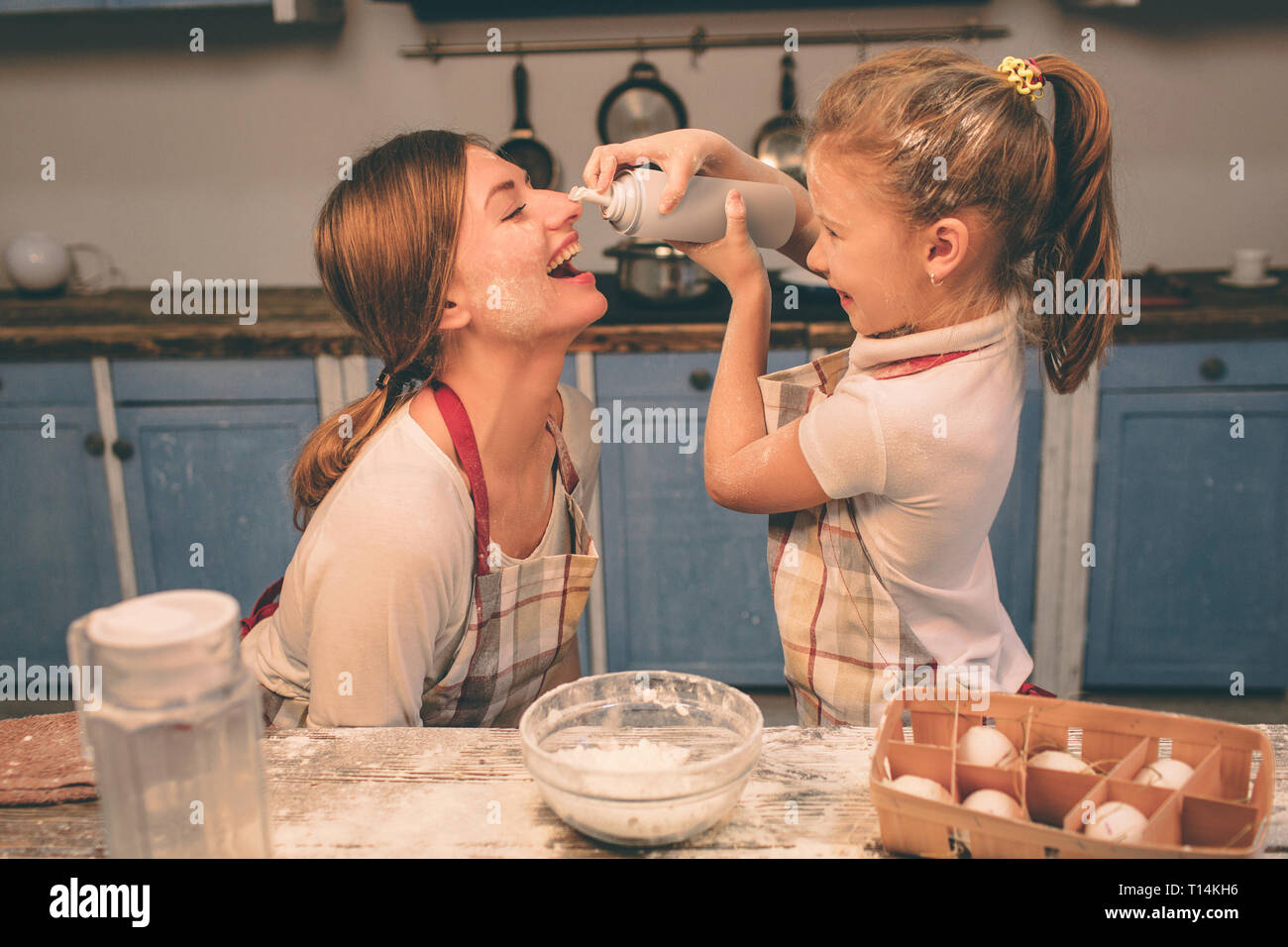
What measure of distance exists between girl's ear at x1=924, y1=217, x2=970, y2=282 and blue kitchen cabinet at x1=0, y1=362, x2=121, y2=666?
2.19 metres

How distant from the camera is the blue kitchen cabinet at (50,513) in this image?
2.58m

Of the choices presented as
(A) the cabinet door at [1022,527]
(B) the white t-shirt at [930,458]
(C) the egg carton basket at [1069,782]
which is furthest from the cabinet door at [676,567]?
(C) the egg carton basket at [1069,782]

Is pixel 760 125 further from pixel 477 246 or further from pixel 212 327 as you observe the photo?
pixel 477 246

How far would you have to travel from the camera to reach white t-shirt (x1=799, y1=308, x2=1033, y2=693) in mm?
1107

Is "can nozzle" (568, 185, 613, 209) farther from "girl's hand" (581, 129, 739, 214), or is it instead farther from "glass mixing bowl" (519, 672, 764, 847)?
"glass mixing bowl" (519, 672, 764, 847)

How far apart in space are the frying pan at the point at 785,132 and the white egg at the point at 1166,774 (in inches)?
92.9

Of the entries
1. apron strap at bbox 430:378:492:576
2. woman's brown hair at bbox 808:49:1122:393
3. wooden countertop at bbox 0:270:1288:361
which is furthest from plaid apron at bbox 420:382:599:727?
wooden countertop at bbox 0:270:1288:361

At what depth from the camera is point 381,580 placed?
1131 mm

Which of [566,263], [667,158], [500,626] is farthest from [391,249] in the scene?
[500,626]

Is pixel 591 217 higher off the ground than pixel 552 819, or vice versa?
pixel 591 217

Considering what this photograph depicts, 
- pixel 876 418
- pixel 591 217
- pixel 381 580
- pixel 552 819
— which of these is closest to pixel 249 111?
pixel 591 217
